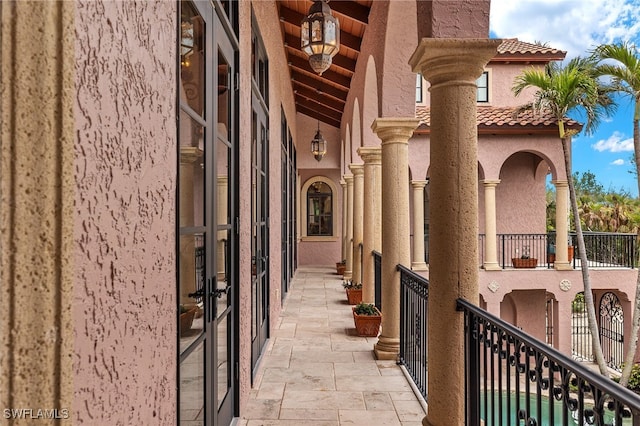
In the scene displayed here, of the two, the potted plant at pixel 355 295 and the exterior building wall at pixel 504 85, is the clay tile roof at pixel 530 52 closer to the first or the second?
the exterior building wall at pixel 504 85

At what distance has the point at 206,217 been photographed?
99.2 inches

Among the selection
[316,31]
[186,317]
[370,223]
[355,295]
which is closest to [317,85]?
[370,223]

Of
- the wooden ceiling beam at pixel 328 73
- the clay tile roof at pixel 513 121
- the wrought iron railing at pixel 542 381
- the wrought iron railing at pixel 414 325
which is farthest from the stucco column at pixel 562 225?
the wrought iron railing at pixel 542 381

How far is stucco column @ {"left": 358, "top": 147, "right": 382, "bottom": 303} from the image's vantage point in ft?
24.6

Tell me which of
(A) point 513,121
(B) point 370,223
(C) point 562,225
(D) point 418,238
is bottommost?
(D) point 418,238

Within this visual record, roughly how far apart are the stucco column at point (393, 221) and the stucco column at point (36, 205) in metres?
4.65

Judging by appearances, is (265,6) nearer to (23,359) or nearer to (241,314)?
(241,314)

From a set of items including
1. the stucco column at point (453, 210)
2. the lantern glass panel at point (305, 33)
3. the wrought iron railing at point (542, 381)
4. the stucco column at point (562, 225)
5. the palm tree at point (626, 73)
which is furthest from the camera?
the stucco column at point (562, 225)

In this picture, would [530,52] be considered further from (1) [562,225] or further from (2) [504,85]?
(1) [562,225]

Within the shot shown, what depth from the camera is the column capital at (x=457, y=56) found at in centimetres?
284

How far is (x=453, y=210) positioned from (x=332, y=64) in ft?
23.6

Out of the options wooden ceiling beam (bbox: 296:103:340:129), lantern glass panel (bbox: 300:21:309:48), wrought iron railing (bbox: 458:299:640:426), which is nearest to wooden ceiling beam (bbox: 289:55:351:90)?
wooden ceiling beam (bbox: 296:103:340:129)

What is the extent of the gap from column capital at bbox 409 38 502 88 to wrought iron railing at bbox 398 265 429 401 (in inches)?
70.4

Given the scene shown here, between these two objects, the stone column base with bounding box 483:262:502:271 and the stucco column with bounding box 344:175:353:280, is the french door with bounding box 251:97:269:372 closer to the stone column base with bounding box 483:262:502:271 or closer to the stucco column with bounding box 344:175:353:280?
the stucco column with bounding box 344:175:353:280
